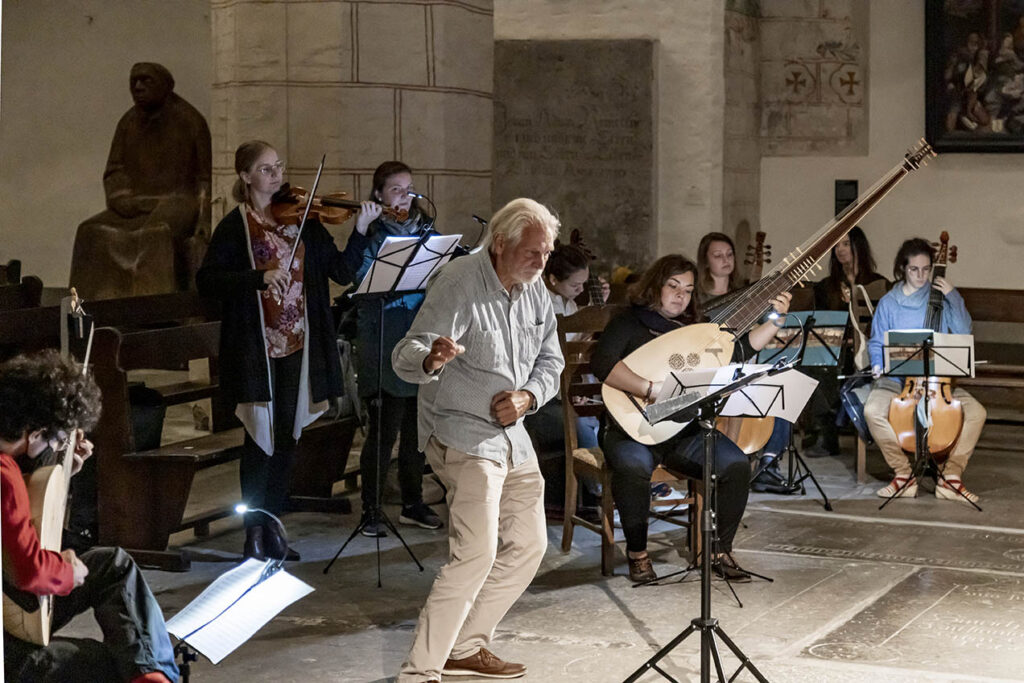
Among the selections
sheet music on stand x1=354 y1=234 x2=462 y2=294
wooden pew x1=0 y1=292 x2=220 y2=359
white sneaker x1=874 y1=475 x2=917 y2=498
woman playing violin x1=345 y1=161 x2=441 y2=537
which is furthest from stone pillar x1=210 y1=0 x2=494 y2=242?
white sneaker x1=874 y1=475 x2=917 y2=498

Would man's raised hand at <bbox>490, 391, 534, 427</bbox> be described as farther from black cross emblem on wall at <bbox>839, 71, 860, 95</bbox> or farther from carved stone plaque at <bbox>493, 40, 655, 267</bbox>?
black cross emblem on wall at <bbox>839, 71, 860, 95</bbox>

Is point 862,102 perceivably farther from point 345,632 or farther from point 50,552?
point 50,552

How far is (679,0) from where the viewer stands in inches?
418

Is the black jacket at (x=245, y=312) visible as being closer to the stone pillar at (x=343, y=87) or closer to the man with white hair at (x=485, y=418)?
the man with white hair at (x=485, y=418)

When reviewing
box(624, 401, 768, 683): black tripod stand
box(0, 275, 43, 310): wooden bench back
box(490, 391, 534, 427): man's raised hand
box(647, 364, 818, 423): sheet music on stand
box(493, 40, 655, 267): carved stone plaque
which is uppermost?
box(493, 40, 655, 267): carved stone plaque

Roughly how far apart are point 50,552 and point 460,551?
1.35m

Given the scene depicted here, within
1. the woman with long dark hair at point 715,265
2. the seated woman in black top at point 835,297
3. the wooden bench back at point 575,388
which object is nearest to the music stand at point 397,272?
the wooden bench back at point 575,388

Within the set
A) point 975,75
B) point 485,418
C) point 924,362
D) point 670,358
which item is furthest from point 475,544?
point 975,75

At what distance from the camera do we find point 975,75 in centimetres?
1077

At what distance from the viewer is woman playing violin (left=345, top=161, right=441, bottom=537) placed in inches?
246

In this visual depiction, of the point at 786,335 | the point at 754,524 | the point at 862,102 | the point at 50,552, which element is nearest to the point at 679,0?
the point at 862,102

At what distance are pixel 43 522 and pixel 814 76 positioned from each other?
9.12 metres

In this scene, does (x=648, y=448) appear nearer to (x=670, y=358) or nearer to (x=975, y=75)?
(x=670, y=358)

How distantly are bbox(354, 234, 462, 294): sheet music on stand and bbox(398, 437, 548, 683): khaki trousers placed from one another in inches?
48.4
